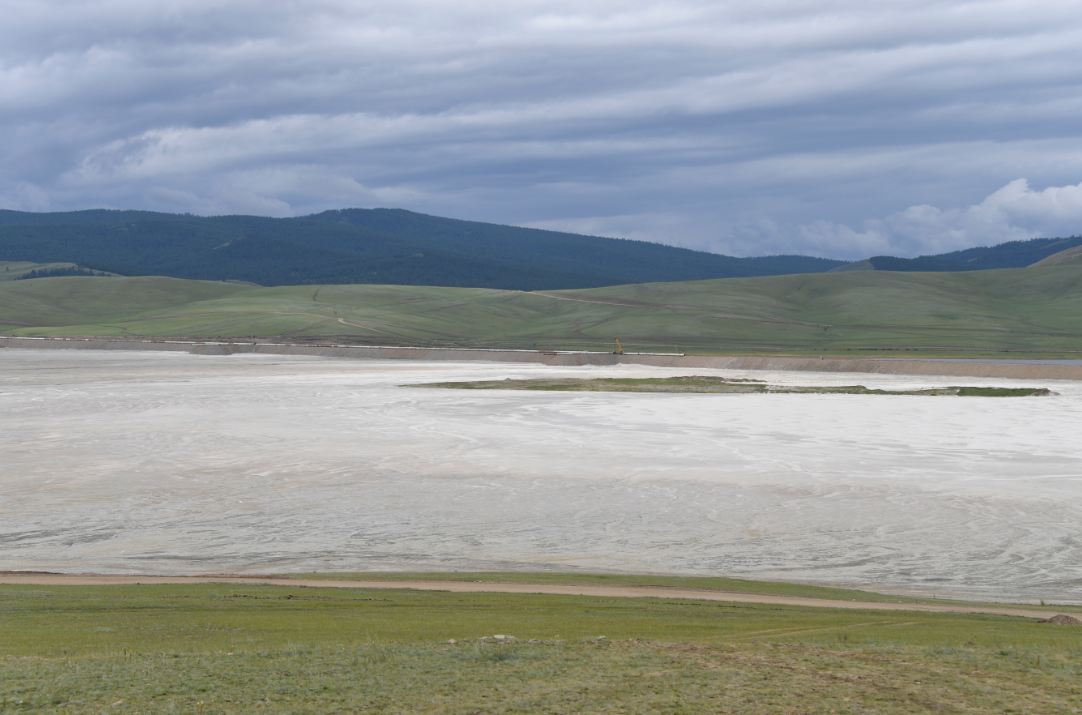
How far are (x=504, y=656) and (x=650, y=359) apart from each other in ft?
364

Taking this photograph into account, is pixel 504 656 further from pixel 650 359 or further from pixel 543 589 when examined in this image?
pixel 650 359

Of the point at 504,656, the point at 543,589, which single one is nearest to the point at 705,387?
the point at 543,589

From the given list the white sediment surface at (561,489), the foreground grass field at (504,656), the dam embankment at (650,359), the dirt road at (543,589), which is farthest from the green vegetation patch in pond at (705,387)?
the foreground grass field at (504,656)

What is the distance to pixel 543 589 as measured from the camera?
1959cm

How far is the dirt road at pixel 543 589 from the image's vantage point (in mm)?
18312

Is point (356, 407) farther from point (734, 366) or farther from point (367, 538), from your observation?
point (734, 366)

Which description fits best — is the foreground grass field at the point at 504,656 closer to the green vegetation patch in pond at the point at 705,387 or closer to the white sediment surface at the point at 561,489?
the white sediment surface at the point at 561,489

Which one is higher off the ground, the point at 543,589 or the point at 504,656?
the point at 504,656

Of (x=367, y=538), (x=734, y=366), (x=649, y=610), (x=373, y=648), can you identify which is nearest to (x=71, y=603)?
(x=373, y=648)

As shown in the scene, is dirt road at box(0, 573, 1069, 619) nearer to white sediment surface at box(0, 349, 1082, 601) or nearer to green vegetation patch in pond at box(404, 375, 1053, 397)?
white sediment surface at box(0, 349, 1082, 601)

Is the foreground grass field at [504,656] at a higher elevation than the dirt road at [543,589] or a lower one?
higher

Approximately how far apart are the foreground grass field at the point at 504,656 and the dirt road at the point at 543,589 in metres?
0.84

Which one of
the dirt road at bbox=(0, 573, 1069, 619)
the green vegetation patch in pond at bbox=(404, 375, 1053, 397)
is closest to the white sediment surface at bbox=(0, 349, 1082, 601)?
the dirt road at bbox=(0, 573, 1069, 619)

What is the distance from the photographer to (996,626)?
1614cm
